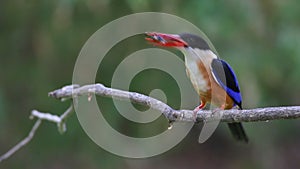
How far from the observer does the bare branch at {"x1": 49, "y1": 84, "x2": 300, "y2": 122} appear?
1.34 meters

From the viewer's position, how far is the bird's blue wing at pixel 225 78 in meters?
1.58

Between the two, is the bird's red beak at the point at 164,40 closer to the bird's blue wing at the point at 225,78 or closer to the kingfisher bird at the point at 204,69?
the kingfisher bird at the point at 204,69

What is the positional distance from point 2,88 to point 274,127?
2713 mm

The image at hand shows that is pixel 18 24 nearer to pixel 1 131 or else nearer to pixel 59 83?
pixel 59 83

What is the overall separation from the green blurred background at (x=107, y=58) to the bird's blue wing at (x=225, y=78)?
1.44 metres

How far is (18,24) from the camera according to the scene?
3676 mm

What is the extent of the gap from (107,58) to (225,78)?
7.19 ft

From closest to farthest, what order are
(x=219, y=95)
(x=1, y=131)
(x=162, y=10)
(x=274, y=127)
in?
(x=219, y=95) → (x=162, y=10) → (x=1, y=131) → (x=274, y=127)

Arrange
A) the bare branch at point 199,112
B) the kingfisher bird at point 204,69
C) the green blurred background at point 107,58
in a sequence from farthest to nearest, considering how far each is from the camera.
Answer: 1. the green blurred background at point 107,58
2. the kingfisher bird at point 204,69
3. the bare branch at point 199,112

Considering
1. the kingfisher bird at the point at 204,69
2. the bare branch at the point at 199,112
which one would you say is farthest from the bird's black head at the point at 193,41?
the bare branch at the point at 199,112

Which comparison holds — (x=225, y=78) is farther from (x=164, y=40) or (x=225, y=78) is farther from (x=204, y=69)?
(x=164, y=40)

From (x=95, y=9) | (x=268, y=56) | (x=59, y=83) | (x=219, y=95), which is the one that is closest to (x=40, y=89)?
(x=59, y=83)

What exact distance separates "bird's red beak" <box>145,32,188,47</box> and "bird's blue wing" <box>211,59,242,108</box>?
0.14m

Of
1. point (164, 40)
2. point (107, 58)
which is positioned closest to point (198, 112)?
point (164, 40)
